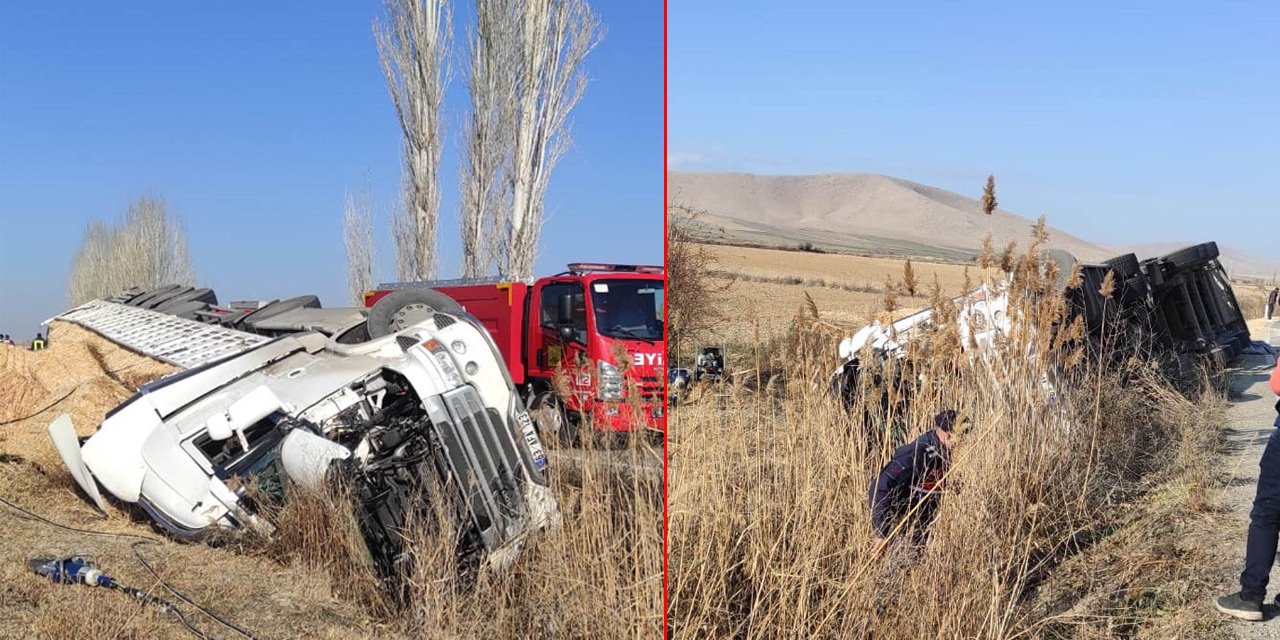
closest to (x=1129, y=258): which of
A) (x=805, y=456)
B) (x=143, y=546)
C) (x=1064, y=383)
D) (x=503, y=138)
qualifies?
(x=1064, y=383)

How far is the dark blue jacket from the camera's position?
4988 mm

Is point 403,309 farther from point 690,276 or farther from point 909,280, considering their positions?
point 909,280

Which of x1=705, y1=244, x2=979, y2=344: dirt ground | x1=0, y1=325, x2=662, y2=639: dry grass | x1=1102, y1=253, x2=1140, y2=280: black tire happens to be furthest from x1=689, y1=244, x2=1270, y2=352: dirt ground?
x1=1102, y1=253, x2=1140, y2=280: black tire

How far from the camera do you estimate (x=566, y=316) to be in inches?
493

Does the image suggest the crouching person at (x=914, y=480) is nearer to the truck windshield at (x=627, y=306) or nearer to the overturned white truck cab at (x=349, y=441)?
the overturned white truck cab at (x=349, y=441)

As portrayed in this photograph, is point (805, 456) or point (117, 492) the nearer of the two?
point (805, 456)

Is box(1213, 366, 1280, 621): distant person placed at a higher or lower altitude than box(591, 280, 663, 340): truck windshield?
lower

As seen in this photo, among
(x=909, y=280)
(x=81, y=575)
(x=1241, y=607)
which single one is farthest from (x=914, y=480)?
(x=81, y=575)

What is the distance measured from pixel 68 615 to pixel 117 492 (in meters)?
2.06

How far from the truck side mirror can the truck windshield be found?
0.26 meters

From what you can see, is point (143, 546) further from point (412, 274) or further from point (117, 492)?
point (412, 274)

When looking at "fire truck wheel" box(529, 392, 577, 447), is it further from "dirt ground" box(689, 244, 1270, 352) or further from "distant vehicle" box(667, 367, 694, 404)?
"dirt ground" box(689, 244, 1270, 352)

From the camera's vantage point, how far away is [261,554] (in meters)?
7.44

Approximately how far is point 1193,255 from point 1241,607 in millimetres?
11570
